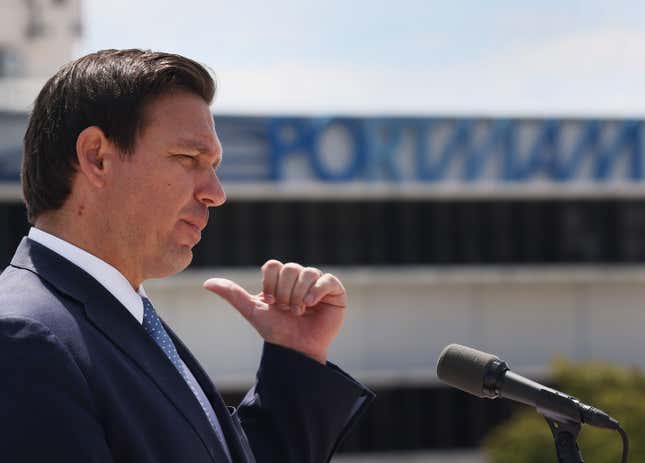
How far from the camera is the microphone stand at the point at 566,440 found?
2.47 m

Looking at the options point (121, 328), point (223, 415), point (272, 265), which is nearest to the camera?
point (121, 328)

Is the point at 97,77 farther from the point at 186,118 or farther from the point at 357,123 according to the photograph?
the point at 357,123

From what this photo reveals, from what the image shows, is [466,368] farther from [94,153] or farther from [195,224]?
[94,153]

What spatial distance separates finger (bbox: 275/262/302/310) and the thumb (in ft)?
0.30

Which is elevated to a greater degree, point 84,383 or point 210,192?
point 210,192

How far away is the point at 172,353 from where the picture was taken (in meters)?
2.41

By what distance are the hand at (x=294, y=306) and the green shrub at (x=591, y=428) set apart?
36.1 feet

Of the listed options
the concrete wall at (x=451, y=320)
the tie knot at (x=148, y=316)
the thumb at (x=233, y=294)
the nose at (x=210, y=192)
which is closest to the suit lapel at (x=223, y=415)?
the tie knot at (x=148, y=316)

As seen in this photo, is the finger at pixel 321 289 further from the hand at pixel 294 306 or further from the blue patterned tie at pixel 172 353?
the blue patterned tie at pixel 172 353

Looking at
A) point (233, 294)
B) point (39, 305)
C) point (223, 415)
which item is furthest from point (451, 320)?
point (39, 305)

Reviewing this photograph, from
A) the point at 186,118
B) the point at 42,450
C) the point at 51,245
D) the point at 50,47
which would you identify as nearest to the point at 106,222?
the point at 51,245

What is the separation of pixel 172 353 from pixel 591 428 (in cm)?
1258

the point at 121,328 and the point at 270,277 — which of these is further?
the point at 270,277

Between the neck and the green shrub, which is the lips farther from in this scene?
the green shrub
